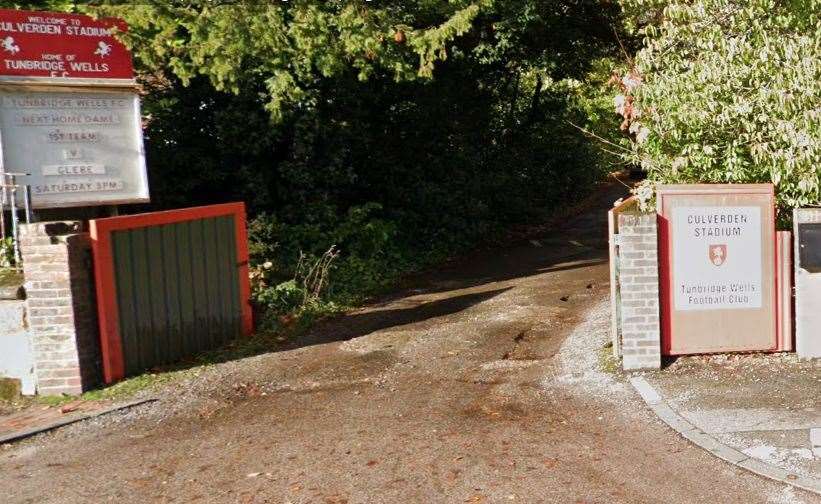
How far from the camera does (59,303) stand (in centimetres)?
898

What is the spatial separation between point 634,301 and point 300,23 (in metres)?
7.12

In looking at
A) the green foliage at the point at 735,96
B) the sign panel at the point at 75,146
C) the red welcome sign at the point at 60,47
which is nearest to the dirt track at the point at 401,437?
the green foliage at the point at 735,96

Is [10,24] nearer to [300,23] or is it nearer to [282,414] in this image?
[300,23]

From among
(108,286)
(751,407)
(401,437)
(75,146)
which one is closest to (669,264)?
(751,407)

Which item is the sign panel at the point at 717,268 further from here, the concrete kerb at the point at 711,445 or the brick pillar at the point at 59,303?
the brick pillar at the point at 59,303

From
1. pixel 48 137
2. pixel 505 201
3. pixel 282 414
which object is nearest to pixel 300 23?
pixel 48 137

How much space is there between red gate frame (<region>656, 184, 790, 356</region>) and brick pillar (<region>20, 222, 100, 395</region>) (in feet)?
19.3

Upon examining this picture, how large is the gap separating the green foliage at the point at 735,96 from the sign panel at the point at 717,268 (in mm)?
630

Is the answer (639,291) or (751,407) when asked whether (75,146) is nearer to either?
(639,291)

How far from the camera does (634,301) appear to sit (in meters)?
8.52

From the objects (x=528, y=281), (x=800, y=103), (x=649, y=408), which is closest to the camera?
(x=649, y=408)

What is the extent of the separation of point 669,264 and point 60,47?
738 centimetres

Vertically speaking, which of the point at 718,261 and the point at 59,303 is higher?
the point at 718,261

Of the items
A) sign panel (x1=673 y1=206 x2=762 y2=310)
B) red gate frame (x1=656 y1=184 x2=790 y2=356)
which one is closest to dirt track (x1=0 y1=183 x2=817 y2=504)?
red gate frame (x1=656 y1=184 x2=790 y2=356)
